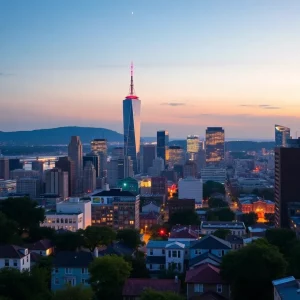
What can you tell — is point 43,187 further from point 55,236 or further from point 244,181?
point 55,236

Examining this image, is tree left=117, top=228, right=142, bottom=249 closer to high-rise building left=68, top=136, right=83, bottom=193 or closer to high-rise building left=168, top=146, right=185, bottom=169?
high-rise building left=68, top=136, right=83, bottom=193

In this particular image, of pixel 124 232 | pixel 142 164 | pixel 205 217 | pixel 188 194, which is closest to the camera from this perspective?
pixel 124 232

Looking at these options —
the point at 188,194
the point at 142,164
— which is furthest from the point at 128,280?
the point at 142,164

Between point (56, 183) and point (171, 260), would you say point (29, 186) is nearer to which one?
point (56, 183)

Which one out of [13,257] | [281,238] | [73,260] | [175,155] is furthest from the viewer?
[175,155]

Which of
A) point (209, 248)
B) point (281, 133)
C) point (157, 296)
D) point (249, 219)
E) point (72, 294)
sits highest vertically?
point (281, 133)

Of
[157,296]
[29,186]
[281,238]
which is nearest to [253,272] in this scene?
[157,296]

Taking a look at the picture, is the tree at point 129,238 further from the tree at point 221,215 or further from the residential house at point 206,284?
the tree at point 221,215

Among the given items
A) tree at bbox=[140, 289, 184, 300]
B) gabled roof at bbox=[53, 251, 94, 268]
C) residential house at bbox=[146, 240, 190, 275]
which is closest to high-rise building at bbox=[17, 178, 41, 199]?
residential house at bbox=[146, 240, 190, 275]
